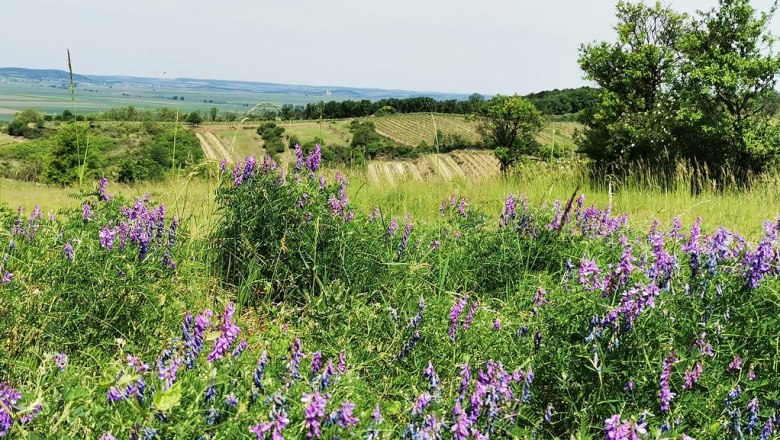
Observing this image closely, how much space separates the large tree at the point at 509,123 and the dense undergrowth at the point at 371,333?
55612mm

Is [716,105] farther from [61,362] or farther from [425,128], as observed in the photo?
[425,128]

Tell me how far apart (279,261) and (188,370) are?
5.43 ft

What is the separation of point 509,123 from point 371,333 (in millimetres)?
62634

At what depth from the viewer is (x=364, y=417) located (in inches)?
71.5

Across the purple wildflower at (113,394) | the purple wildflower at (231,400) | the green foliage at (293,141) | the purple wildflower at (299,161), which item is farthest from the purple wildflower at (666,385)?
the green foliage at (293,141)

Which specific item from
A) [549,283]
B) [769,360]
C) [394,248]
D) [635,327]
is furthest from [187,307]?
[769,360]

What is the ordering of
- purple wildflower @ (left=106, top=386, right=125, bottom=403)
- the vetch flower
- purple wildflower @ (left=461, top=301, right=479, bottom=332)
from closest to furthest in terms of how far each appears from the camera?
purple wildflower @ (left=106, top=386, right=125, bottom=403) < the vetch flower < purple wildflower @ (left=461, top=301, right=479, bottom=332)

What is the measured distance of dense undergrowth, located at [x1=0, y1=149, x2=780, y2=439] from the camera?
1.80 metres

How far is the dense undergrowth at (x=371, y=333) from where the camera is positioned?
1.80 meters

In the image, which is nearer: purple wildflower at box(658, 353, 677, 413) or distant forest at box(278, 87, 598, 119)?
purple wildflower at box(658, 353, 677, 413)

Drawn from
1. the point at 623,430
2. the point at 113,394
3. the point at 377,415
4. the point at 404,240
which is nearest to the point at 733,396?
the point at 623,430

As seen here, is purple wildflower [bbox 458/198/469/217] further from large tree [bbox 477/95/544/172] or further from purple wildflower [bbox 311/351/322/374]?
large tree [bbox 477/95/544/172]

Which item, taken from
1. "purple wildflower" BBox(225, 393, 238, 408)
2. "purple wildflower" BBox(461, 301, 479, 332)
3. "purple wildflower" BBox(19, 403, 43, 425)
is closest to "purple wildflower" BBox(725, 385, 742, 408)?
"purple wildflower" BBox(461, 301, 479, 332)

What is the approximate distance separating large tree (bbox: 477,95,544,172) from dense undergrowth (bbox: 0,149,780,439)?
55.6 metres
